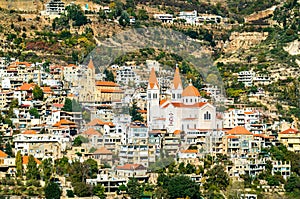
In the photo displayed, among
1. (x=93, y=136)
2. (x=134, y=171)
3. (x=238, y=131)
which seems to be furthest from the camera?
(x=238, y=131)

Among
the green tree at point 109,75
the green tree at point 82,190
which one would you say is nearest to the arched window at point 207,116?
the green tree at point 109,75

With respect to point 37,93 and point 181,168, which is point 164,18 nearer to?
point 37,93

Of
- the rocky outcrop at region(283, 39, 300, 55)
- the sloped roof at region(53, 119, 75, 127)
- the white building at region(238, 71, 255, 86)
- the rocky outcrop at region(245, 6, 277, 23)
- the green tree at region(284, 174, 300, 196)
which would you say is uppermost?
the rocky outcrop at region(245, 6, 277, 23)

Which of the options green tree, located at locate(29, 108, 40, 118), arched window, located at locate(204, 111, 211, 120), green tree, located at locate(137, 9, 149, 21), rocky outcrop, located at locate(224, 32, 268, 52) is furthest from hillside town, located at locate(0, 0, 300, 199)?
green tree, located at locate(137, 9, 149, 21)

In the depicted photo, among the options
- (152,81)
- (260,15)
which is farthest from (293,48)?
(152,81)

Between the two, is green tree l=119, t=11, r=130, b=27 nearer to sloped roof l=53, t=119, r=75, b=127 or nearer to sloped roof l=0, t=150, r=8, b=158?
sloped roof l=53, t=119, r=75, b=127

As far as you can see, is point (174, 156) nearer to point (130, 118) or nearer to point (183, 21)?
point (130, 118)
